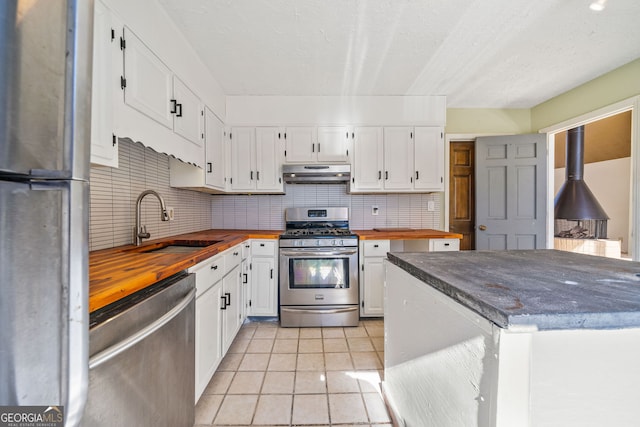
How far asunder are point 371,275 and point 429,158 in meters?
1.50

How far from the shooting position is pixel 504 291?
725 mm

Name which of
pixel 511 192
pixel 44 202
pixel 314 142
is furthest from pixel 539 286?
pixel 511 192

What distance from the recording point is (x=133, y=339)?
0.82 meters

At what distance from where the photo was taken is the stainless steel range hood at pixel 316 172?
2740 millimetres

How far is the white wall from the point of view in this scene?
4.29 m

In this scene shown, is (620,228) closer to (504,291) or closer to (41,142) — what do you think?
(504,291)

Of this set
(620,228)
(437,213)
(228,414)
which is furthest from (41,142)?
(620,228)

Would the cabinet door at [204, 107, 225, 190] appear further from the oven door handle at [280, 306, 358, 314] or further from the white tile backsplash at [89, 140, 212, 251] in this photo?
the oven door handle at [280, 306, 358, 314]

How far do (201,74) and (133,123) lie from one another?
3.74ft

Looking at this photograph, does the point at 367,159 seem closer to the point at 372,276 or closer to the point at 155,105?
the point at 372,276

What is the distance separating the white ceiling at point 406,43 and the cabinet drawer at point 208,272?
1626 millimetres

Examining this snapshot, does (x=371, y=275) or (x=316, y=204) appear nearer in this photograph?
(x=371, y=275)

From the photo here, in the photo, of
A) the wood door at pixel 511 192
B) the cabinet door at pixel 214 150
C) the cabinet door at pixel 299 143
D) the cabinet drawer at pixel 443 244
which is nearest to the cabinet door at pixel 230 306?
the cabinet door at pixel 214 150

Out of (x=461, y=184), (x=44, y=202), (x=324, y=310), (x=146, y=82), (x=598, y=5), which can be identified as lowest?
(x=324, y=310)
